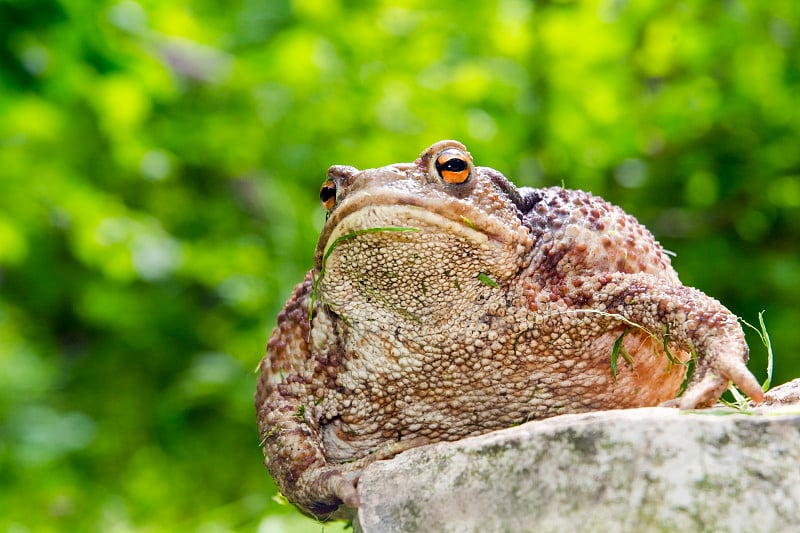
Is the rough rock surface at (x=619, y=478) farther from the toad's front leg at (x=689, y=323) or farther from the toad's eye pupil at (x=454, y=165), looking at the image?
the toad's eye pupil at (x=454, y=165)

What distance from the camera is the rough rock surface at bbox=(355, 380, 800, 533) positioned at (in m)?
1.52

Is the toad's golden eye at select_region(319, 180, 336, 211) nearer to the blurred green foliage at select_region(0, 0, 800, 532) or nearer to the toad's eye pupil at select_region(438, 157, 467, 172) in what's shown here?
the toad's eye pupil at select_region(438, 157, 467, 172)

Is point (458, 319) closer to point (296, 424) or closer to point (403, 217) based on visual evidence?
point (403, 217)

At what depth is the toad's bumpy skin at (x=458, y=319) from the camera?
2020 millimetres

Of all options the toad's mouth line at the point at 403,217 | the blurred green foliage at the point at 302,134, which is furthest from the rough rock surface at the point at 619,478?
the blurred green foliage at the point at 302,134

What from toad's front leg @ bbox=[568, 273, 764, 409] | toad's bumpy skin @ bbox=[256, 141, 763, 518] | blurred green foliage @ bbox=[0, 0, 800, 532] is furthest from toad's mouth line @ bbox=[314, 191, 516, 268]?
blurred green foliage @ bbox=[0, 0, 800, 532]

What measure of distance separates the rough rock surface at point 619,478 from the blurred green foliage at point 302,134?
2022mm

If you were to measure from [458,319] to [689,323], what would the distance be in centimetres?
57

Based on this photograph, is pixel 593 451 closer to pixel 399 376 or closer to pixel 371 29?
pixel 399 376

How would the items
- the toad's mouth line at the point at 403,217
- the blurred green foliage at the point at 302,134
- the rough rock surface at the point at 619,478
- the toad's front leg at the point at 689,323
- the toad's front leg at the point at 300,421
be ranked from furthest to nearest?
the blurred green foliage at the point at 302,134, the toad's front leg at the point at 300,421, the toad's mouth line at the point at 403,217, the toad's front leg at the point at 689,323, the rough rock surface at the point at 619,478

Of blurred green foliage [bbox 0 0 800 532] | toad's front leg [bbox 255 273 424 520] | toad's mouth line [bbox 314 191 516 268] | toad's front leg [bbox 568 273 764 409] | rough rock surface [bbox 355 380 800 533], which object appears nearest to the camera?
rough rock surface [bbox 355 380 800 533]

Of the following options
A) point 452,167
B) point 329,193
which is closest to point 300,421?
point 329,193

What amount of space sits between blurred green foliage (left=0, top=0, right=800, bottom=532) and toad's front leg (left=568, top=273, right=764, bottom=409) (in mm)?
2045

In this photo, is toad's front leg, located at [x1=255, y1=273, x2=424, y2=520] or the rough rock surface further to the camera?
toad's front leg, located at [x1=255, y1=273, x2=424, y2=520]
